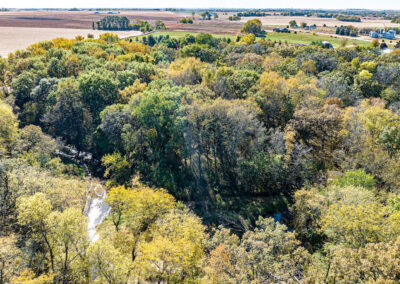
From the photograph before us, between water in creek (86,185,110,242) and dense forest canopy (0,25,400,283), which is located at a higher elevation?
dense forest canopy (0,25,400,283)

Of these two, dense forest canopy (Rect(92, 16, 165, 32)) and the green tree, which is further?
dense forest canopy (Rect(92, 16, 165, 32))

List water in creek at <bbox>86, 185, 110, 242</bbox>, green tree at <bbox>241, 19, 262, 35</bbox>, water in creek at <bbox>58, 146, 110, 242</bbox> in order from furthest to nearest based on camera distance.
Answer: green tree at <bbox>241, 19, 262, 35</bbox> < water in creek at <bbox>86, 185, 110, 242</bbox> < water in creek at <bbox>58, 146, 110, 242</bbox>

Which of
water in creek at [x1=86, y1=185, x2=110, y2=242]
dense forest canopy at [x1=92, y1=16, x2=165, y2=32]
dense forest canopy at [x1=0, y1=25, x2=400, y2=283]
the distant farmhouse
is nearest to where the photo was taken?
dense forest canopy at [x1=0, y1=25, x2=400, y2=283]

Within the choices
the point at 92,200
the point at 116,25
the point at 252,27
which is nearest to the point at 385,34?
the point at 252,27

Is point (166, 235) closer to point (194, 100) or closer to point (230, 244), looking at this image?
point (230, 244)

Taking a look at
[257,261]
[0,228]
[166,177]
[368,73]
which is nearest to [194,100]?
[166,177]

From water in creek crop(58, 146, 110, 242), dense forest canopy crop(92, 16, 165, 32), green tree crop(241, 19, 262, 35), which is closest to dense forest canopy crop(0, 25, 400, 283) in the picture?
water in creek crop(58, 146, 110, 242)

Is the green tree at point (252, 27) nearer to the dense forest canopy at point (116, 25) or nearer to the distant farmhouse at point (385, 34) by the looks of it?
the dense forest canopy at point (116, 25)

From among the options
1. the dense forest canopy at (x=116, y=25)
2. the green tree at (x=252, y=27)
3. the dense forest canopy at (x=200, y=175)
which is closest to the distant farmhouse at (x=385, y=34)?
the green tree at (x=252, y=27)

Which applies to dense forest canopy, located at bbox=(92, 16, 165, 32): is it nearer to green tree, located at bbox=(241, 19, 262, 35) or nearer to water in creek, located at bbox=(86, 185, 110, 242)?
green tree, located at bbox=(241, 19, 262, 35)

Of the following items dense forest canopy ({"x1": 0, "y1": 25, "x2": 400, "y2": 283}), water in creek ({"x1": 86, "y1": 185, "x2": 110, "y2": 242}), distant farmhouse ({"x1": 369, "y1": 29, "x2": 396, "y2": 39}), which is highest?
distant farmhouse ({"x1": 369, "y1": 29, "x2": 396, "y2": 39})
